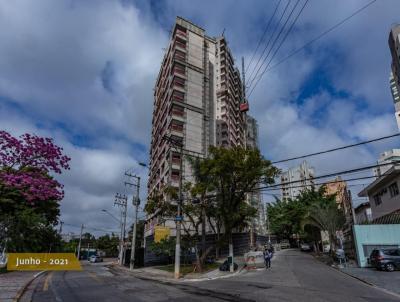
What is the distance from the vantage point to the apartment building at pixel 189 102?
54.8m

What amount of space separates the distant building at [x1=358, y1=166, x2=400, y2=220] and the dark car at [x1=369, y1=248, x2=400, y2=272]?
6.95 meters

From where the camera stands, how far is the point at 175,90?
188ft

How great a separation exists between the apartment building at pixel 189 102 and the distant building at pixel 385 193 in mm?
24794

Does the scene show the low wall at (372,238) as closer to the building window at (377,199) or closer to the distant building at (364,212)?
the building window at (377,199)

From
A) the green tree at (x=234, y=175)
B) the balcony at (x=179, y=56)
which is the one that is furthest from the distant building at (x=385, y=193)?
the balcony at (x=179, y=56)

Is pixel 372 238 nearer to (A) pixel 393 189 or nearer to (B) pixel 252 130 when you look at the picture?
(A) pixel 393 189

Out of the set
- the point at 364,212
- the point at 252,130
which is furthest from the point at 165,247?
the point at 252,130

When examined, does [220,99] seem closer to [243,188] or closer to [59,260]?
[243,188]

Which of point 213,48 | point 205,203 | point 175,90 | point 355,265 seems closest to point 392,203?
point 355,265

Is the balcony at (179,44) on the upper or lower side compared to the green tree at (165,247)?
upper

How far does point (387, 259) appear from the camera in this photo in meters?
20.4

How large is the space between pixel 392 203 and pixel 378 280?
52.8ft
